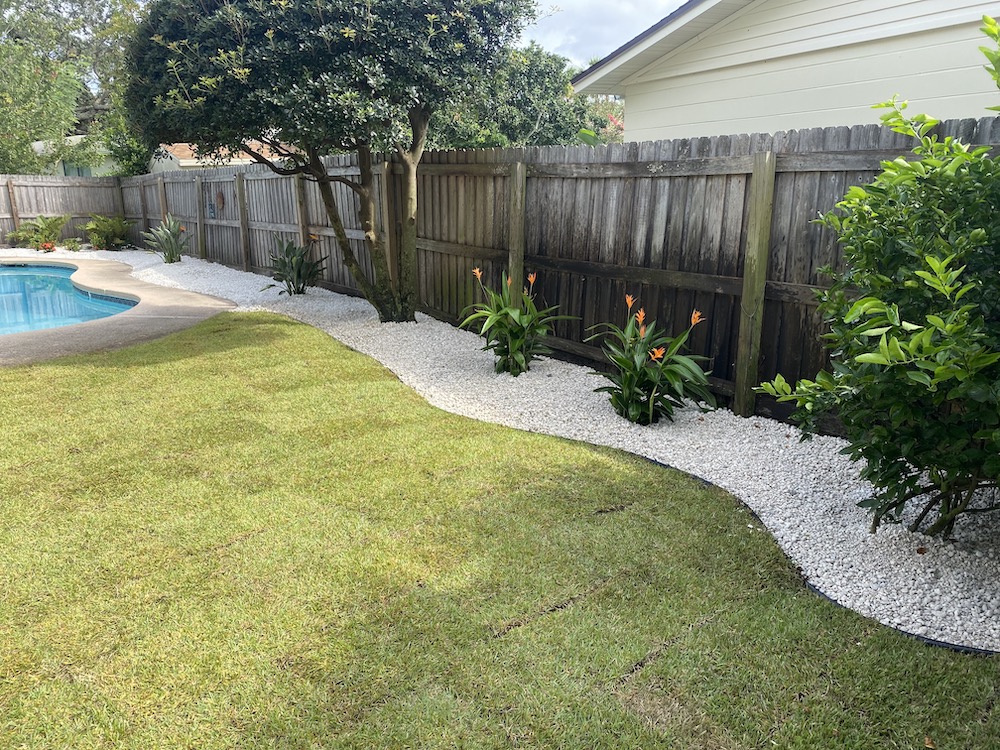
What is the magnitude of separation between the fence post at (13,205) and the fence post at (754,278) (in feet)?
65.7

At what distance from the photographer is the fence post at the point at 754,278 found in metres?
4.43

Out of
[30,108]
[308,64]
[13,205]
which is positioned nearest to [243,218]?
[308,64]

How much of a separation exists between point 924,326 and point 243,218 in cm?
1213

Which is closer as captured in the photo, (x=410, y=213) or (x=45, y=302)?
(x=410, y=213)

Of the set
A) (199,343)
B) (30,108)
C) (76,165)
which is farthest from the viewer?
(76,165)

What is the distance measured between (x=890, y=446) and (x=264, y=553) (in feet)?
8.66

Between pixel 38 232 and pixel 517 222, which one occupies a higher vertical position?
pixel 517 222

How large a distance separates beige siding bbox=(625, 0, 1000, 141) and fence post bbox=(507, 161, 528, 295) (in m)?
2.42

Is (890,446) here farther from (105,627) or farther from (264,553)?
(105,627)

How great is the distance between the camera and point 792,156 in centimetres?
430

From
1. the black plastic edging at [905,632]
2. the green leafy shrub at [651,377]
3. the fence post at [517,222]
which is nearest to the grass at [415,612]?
the black plastic edging at [905,632]

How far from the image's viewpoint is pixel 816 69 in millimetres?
6539

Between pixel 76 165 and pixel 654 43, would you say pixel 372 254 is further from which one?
pixel 76 165

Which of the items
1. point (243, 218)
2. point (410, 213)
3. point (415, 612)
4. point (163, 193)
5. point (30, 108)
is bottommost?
point (415, 612)
